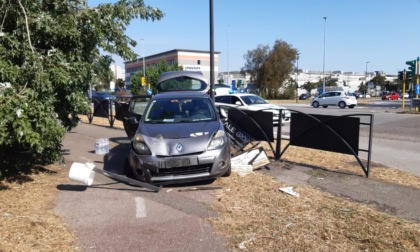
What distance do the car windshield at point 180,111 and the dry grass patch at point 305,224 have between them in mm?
1764

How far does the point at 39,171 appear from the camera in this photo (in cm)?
708

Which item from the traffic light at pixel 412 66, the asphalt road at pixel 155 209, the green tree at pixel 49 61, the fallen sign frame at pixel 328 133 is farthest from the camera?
the traffic light at pixel 412 66

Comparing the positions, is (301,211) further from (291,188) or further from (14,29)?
(14,29)

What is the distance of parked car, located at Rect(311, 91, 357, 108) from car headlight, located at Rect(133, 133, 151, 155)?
31.3 meters

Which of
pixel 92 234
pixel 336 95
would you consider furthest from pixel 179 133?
pixel 336 95

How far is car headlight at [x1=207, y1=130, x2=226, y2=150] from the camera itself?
6172mm

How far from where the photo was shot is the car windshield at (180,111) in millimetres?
7105

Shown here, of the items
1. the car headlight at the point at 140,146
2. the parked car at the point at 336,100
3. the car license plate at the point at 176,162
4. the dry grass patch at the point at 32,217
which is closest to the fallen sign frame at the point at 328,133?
the car license plate at the point at 176,162

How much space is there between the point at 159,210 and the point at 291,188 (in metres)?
2.19

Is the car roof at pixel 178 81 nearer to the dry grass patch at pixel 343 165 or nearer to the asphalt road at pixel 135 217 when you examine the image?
the dry grass patch at pixel 343 165

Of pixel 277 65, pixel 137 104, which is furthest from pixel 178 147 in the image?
pixel 277 65

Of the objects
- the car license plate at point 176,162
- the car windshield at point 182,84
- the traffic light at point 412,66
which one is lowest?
the car license plate at point 176,162

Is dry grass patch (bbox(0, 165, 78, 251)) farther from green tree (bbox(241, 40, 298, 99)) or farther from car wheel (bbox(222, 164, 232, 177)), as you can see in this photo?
green tree (bbox(241, 40, 298, 99))

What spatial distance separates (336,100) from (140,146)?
3210cm
